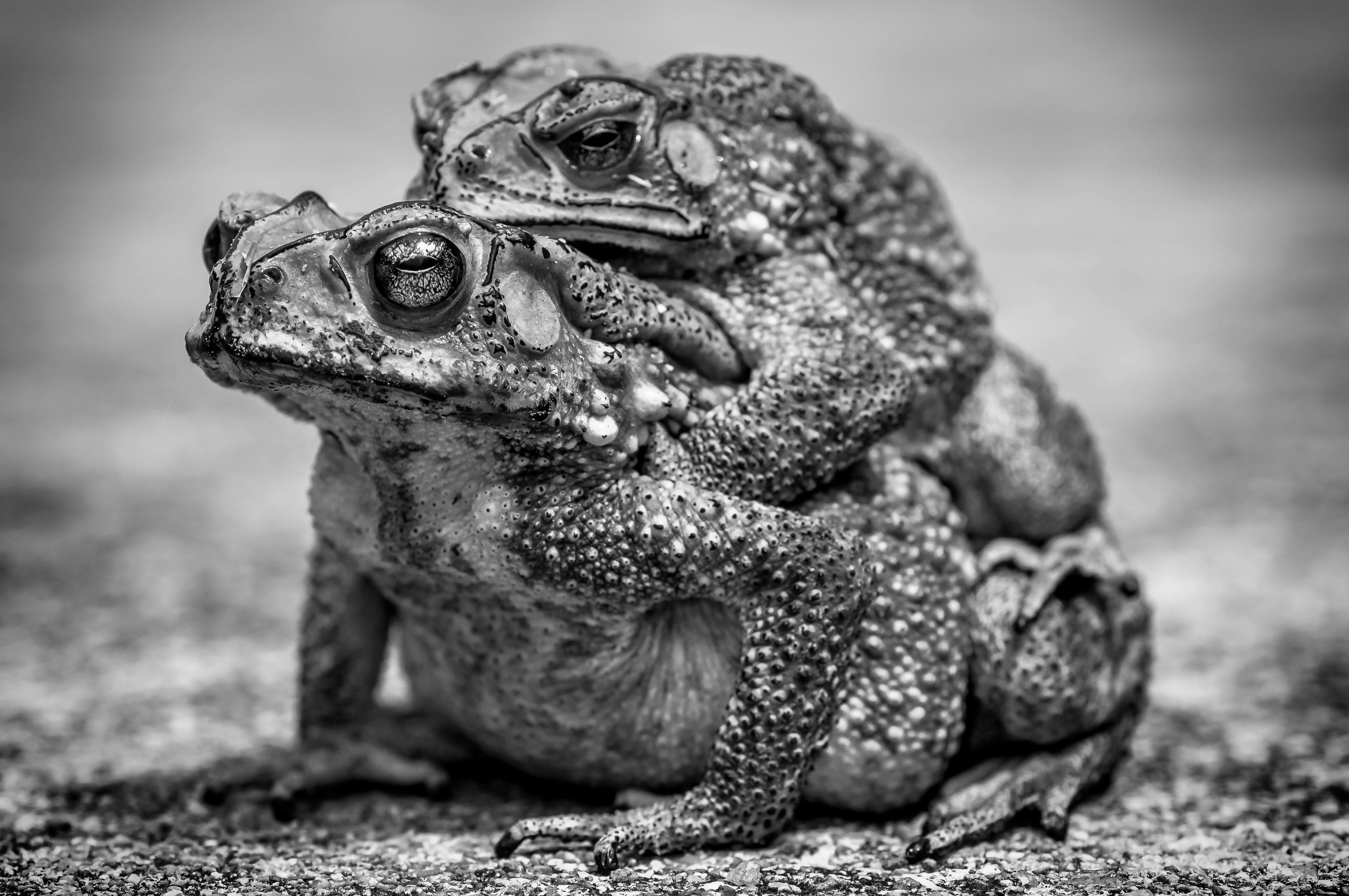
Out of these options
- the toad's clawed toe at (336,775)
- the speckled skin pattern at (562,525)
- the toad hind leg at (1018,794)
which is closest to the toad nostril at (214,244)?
the speckled skin pattern at (562,525)

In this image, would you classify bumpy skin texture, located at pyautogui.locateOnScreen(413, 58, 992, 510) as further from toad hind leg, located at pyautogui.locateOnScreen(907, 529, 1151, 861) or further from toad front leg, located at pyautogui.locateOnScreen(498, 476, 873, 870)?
toad hind leg, located at pyautogui.locateOnScreen(907, 529, 1151, 861)

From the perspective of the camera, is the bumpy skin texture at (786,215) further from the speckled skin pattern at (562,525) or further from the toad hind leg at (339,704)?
the toad hind leg at (339,704)

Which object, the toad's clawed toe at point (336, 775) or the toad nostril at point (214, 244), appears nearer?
the toad nostril at point (214, 244)

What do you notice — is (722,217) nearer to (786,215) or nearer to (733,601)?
(786,215)

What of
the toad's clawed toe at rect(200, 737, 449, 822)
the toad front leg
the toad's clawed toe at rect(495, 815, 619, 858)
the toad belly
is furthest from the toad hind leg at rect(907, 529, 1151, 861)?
the toad's clawed toe at rect(200, 737, 449, 822)

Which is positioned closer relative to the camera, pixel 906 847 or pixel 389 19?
pixel 906 847

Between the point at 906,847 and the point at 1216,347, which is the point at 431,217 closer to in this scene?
the point at 906,847

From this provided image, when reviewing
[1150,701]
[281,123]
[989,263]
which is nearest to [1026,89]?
[989,263]
